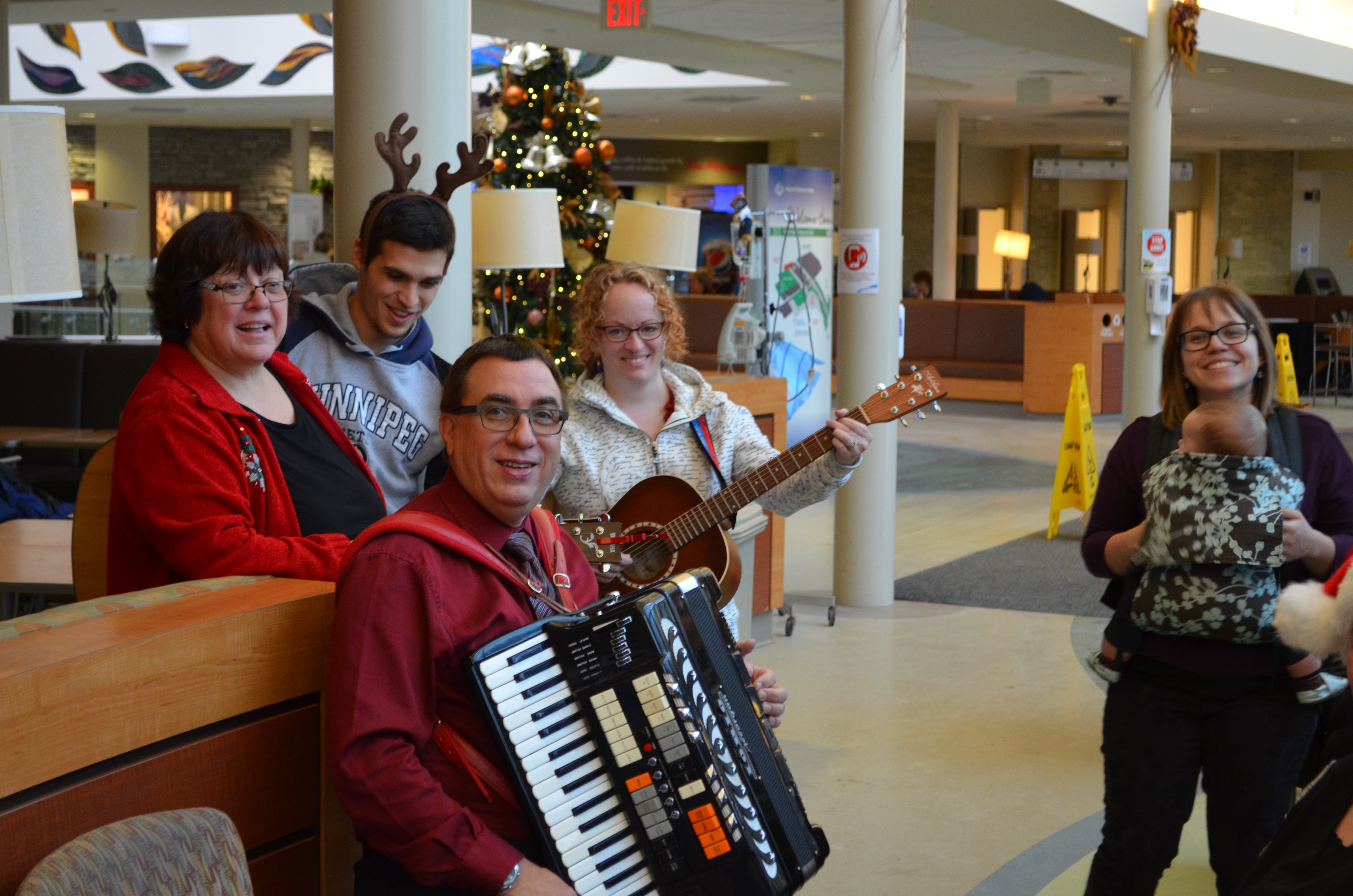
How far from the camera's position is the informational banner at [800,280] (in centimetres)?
1024

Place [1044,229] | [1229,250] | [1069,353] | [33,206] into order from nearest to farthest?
1. [33,206]
2. [1069,353]
3. [1229,250]
4. [1044,229]

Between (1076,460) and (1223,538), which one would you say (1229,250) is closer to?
(1076,460)

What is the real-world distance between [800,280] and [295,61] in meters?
8.23

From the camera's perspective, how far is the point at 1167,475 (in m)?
2.32

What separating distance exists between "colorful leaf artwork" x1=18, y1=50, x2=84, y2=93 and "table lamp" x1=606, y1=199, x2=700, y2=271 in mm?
13177

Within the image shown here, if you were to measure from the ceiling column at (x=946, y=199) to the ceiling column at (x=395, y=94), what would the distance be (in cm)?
1433

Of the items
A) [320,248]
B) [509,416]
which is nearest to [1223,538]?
[509,416]

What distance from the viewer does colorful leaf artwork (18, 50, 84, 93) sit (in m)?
16.4

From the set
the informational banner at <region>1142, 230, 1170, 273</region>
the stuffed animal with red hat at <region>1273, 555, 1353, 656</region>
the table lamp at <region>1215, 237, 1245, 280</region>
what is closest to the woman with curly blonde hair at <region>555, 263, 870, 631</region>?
the stuffed animal with red hat at <region>1273, 555, 1353, 656</region>

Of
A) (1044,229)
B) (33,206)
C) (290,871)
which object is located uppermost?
(1044,229)

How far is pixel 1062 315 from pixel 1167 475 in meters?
12.1

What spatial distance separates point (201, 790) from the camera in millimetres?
1712

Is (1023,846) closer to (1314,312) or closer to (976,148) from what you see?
(1314,312)

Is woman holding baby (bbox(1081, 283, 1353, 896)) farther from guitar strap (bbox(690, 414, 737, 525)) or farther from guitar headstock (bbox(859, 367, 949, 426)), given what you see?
guitar strap (bbox(690, 414, 737, 525))
